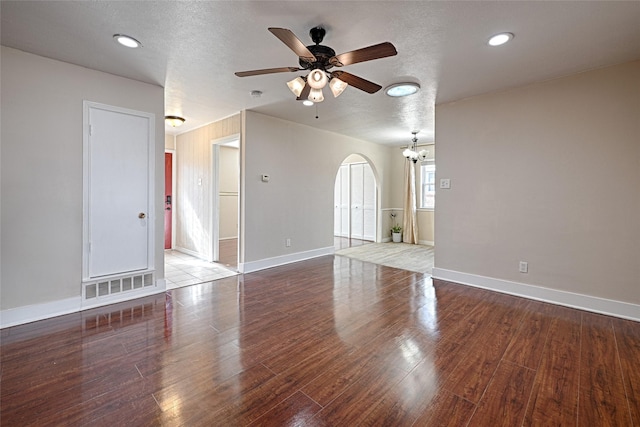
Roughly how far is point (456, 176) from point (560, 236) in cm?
137

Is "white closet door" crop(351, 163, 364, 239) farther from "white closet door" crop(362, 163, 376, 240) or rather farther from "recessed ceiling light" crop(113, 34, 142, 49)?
"recessed ceiling light" crop(113, 34, 142, 49)

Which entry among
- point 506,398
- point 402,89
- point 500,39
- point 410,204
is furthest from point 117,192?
point 410,204

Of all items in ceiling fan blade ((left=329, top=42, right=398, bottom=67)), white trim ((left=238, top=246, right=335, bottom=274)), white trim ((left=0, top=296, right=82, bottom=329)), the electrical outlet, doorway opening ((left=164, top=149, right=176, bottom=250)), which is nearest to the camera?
ceiling fan blade ((left=329, top=42, right=398, bottom=67))

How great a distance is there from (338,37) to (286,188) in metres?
3.02

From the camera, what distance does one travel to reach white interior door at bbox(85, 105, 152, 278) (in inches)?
124

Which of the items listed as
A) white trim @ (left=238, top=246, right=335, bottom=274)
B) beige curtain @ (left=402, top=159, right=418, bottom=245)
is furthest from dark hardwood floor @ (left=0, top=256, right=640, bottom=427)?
beige curtain @ (left=402, top=159, right=418, bottom=245)

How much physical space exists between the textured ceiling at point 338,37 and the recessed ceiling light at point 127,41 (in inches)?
2.2

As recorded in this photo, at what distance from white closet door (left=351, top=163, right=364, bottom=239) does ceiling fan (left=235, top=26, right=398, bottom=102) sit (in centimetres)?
550

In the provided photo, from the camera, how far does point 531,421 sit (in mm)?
1558

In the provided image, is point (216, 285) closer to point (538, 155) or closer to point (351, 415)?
point (351, 415)

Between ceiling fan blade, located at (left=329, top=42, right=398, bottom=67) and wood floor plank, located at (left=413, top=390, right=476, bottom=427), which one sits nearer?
wood floor plank, located at (left=413, top=390, right=476, bottom=427)

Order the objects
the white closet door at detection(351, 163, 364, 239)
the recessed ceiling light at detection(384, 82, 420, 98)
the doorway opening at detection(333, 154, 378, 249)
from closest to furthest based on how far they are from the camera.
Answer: the recessed ceiling light at detection(384, 82, 420, 98), the doorway opening at detection(333, 154, 378, 249), the white closet door at detection(351, 163, 364, 239)

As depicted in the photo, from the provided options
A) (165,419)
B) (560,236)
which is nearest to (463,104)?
(560,236)

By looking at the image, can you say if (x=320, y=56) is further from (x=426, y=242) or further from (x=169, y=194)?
(x=426, y=242)
